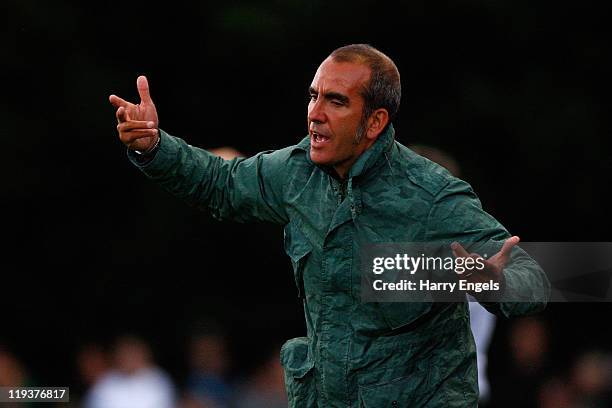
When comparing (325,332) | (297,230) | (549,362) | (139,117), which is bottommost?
(549,362)

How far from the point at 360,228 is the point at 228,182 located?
1.74 feet

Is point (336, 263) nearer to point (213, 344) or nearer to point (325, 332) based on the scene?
point (325, 332)

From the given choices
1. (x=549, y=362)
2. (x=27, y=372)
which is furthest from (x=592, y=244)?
(x=27, y=372)

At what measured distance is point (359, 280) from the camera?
17.3ft

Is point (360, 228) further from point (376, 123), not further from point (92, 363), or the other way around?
point (92, 363)

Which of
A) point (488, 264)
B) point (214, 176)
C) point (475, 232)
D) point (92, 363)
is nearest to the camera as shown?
point (488, 264)

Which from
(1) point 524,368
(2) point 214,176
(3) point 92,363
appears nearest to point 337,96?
(2) point 214,176

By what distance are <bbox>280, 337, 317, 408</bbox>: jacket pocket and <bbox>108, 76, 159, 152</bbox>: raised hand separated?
2.72ft

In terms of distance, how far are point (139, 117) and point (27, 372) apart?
12.6 ft

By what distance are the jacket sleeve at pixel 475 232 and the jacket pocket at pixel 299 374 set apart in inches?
23.5

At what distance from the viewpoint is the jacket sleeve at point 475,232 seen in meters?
5.06

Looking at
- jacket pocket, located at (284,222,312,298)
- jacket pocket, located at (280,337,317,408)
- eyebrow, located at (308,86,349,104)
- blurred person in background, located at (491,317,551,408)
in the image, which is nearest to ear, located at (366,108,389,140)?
eyebrow, located at (308,86,349,104)

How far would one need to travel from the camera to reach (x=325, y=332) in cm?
531

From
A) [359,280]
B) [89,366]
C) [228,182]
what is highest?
[228,182]
